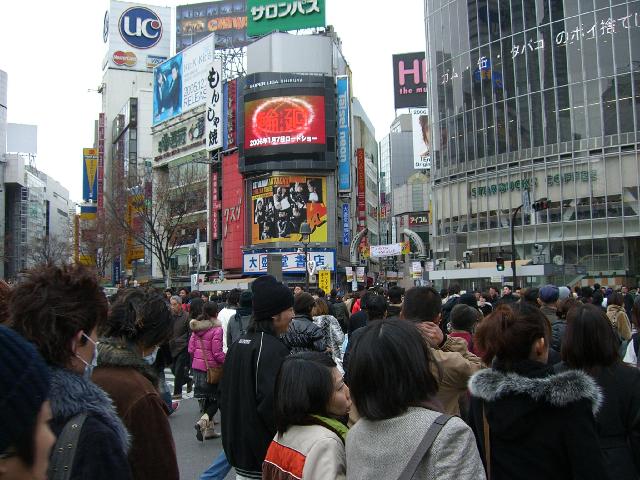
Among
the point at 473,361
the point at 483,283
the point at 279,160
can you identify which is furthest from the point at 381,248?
the point at 473,361

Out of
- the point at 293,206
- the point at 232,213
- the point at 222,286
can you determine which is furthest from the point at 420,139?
the point at 222,286

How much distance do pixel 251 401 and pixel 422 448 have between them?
86.9 inches

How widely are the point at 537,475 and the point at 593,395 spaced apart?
1.40 ft

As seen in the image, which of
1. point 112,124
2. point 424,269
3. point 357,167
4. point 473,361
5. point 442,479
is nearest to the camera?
point 442,479

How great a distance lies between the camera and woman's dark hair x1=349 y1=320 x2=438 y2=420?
2305 millimetres

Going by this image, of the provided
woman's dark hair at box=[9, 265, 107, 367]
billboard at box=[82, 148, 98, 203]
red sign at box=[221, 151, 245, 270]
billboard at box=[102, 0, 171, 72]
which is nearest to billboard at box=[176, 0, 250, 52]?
billboard at box=[102, 0, 171, 72]

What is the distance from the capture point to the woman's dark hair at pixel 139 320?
3.13m

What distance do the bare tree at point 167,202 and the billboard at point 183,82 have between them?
6.26m

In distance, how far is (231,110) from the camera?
187 ft

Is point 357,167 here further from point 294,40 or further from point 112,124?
point 112,124

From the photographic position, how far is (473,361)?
405 centimetres

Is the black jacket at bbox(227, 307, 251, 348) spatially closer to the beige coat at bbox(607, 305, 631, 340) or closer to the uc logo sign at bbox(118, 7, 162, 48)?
the beige coat at bbox(607, 305, 631, 340)

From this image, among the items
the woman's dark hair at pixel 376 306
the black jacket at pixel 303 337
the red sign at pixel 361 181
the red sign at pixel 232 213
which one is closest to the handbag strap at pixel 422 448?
the black jacket at pixel 303 337

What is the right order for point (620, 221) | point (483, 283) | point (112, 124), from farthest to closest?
point (112, 124), point (483, 283), point (620, 221)
